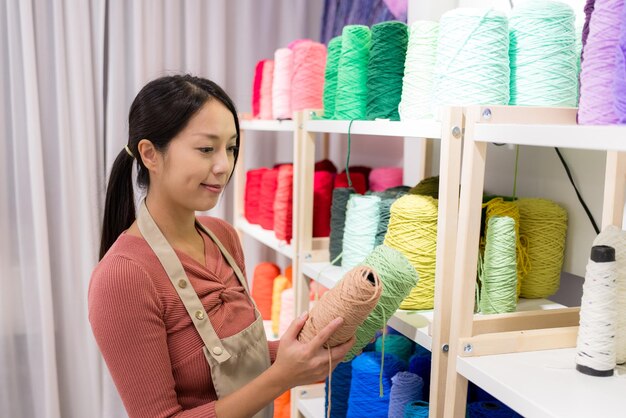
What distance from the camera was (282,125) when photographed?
182 centimetres

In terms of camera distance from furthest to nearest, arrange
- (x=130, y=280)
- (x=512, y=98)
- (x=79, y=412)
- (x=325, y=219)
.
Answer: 1. (x=79, y=412)
2. (x=325, y=219)
3. (x=512, y=98)
4. (x=130, y=280)

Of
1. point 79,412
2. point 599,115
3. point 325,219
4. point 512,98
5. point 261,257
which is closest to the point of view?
point 599,115

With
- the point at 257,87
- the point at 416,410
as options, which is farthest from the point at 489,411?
the point at 257,87

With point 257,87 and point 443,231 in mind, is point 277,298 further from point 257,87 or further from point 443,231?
point 443,231

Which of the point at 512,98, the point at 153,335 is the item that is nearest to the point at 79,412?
the point at 153,335

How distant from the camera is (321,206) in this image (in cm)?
176

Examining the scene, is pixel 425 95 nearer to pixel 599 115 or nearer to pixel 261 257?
pixel 599 115

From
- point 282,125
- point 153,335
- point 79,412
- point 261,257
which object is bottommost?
point 79,412

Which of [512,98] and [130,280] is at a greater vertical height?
[512,98]

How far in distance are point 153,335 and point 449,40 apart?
2.30 ft

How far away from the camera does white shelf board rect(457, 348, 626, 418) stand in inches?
29.7

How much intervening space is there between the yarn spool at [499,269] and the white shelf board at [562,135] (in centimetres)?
20

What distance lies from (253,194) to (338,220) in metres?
0.70

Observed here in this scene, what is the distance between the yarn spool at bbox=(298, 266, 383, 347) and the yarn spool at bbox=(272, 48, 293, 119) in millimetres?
1005
